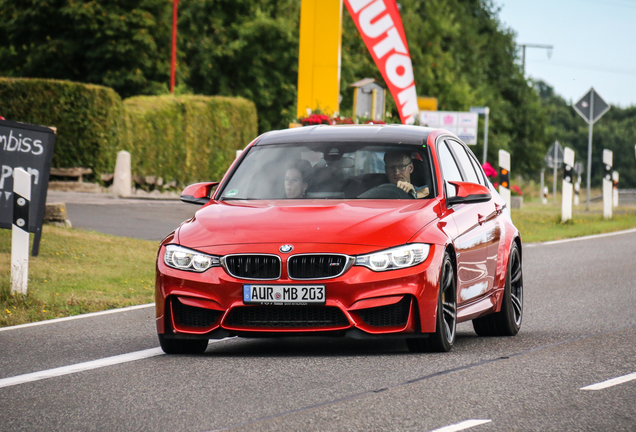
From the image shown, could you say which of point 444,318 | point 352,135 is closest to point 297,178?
point 352,135

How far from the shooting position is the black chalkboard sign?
542 inches

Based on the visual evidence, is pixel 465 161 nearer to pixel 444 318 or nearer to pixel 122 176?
pixel 444 318

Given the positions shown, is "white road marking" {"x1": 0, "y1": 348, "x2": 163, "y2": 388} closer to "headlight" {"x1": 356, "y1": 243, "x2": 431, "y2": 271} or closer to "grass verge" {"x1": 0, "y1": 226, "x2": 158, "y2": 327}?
"headlight" {"x1": 356, "y1": 243, "x2": 431, "y2": 271}

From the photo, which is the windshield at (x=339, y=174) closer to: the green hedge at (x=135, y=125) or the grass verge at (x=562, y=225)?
the grass verge at (x=562, y=225)

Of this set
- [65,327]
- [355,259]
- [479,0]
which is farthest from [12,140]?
[479,0]

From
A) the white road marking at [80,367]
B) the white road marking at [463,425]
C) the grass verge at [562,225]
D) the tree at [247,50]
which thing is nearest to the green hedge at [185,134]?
the tree at [247,50]

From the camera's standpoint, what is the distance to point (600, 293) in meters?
12.0

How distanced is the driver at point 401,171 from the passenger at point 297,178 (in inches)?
23.2

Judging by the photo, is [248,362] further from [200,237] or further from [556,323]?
[556,323]

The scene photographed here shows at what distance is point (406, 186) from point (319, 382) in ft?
7.27

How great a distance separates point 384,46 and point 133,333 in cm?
1401

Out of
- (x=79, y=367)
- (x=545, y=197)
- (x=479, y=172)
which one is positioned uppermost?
(x=479, y=172)

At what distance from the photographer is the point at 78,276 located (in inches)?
504

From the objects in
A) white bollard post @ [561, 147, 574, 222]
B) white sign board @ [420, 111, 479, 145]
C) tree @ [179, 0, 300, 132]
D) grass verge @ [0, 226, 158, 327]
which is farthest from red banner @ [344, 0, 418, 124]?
tree @ [179, 0, 300, 132]
